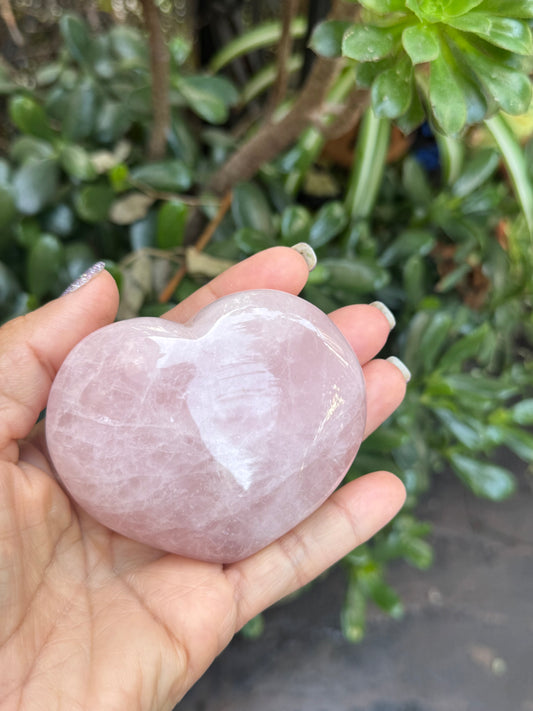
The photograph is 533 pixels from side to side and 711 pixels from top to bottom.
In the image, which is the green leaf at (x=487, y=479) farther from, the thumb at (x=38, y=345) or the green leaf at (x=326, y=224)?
the thumb at (x=38, y=345)

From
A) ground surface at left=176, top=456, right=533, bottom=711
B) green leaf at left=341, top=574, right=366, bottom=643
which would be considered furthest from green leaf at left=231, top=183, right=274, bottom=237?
ground surface at left=176, top=456, right=533, bottom=711

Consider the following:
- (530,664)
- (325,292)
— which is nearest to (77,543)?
(325,292)

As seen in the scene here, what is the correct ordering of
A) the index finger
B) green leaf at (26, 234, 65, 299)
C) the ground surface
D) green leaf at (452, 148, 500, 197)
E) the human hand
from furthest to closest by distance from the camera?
the ground surface, green leaf at (452, 148, 500, 197), green leaf at (26, 234, 65, 299), the index finger, the human hand

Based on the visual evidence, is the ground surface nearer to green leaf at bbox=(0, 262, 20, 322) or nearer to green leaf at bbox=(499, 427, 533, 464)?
green leaf at bbox=(499, 427, 533, 464)

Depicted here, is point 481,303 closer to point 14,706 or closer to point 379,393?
point 379,393

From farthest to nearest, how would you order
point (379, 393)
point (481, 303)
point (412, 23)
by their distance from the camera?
point (481, 303), point (379, 393), point (412, 23)

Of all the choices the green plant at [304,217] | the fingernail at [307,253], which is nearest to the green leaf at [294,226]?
the green plant at [304,217]
